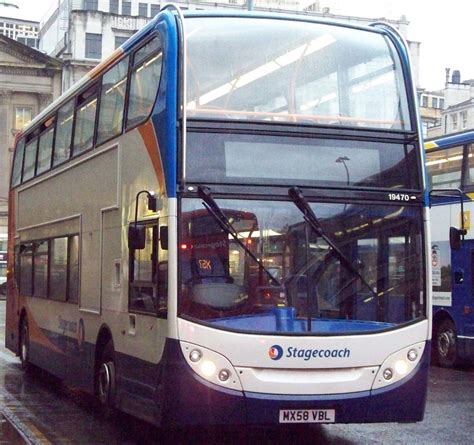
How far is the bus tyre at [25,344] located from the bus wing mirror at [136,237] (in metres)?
7.44

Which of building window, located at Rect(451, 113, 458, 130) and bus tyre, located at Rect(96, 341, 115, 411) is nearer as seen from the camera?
bus tyre, located at Rect(96, 341, 115, 411)

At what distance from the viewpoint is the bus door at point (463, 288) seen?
1805 cm

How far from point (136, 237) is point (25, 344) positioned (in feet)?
26.0

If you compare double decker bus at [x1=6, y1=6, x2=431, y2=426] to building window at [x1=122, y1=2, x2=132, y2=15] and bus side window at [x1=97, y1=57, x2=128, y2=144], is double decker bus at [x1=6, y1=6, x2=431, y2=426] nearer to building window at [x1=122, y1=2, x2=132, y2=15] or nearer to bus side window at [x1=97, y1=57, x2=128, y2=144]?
bus side window at [x1=97, y1=57, x2=128, y2=144]

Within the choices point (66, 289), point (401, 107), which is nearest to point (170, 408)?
point (401, 107)

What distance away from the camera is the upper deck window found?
30.1 ft

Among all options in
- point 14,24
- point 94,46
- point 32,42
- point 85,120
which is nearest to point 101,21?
point 94,46

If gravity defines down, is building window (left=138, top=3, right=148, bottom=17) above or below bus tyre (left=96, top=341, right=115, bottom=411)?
above

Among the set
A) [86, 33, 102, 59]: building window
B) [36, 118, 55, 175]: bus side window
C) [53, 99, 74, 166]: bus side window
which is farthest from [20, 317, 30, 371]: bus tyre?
[86, 33, 102, 59]: building window

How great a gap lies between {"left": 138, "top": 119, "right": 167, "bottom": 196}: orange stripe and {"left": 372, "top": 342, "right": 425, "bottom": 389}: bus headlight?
246cm

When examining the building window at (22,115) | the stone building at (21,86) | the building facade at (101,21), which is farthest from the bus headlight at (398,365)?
the building window at (22,115)

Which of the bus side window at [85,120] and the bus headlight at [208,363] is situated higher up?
the bus side window at [85,120]

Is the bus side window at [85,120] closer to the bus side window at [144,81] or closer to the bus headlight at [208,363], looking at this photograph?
the bus side window at [144,81]

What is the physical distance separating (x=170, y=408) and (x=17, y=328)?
29.8 ft
